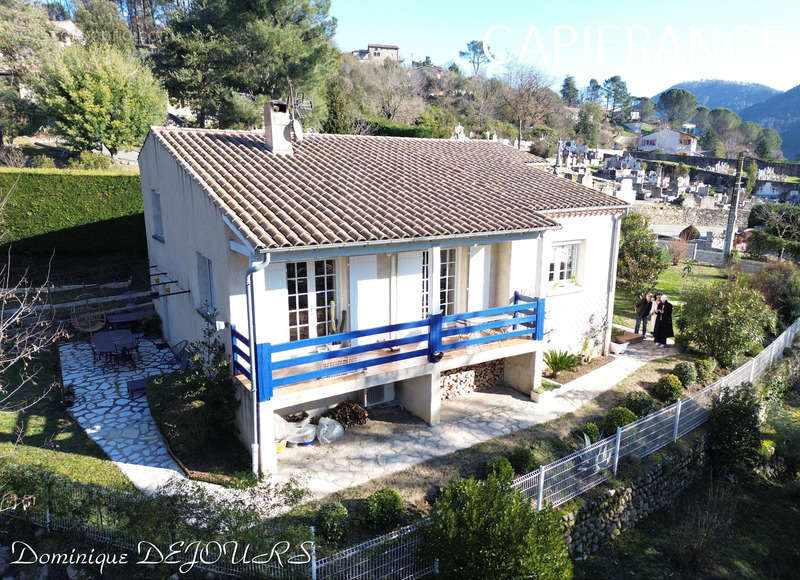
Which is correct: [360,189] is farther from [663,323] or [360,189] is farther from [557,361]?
[663,323]

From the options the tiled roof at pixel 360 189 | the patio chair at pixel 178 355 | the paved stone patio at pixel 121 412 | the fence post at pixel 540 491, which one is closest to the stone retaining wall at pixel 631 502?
the fence post at pixel 540 491

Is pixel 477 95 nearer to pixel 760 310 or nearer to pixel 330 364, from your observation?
pixel 760 310

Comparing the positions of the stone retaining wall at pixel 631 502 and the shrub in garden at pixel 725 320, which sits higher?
the shrub in garden at pixel 725 320

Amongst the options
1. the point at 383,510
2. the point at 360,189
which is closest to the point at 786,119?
the point at 360,189

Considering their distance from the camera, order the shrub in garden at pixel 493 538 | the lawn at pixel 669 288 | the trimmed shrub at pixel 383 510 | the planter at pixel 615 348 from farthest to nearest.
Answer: the lawn at pixel 669 288
the planter at pixel 615 348
the trimmed shrub at pixel 383 510
the shrub in garden at pixel 493 538

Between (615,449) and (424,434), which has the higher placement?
(615,449)

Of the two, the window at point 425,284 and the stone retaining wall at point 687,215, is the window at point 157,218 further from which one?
the stone retaining wall at point 687,215
